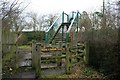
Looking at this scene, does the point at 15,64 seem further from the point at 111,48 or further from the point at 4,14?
the point at 111,48

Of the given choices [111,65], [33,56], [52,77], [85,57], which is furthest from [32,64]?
[111,65]

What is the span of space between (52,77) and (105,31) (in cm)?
271

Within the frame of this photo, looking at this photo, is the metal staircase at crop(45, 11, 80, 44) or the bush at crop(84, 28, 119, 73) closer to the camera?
the bush at crop(84, 28, 119, 73)

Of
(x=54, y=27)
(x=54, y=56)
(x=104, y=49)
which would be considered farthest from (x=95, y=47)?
(x=54, y=27)

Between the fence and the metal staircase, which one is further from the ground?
the metal staircase

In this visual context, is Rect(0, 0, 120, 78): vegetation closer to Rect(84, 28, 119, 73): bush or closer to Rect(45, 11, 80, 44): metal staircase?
Rect(84, 28, 119, 73): bush

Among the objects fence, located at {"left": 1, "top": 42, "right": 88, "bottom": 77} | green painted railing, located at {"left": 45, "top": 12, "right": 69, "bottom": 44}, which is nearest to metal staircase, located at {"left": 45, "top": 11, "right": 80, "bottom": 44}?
green painted railing, located at {"left": 45, "top": 12, "right": 69, "bottom": 44}

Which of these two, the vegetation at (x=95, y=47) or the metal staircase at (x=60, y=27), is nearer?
the vegetation at (x=95, y=47)

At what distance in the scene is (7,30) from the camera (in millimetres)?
7867

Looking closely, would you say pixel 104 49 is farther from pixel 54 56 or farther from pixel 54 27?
pixel 54 27

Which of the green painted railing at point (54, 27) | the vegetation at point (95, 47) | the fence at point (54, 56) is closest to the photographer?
the vegetation at point (95, 47)

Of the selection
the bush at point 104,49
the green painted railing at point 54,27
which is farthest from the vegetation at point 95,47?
the green painted railing at point 54,27

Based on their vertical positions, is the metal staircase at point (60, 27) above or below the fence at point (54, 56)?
above

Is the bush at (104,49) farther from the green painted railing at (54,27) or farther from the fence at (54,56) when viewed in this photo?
the green painted railing at (54,27)
